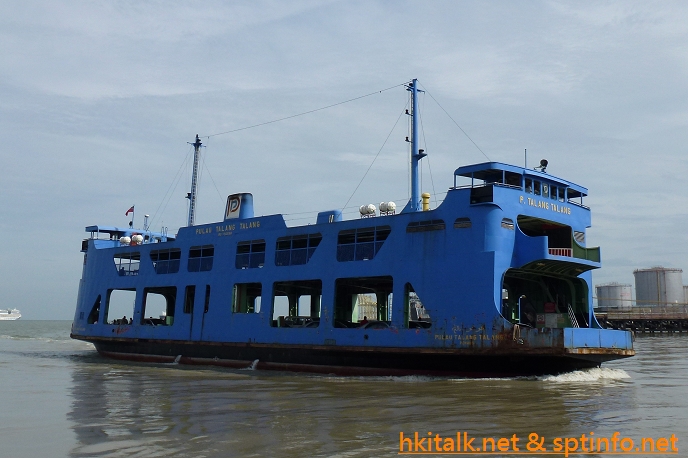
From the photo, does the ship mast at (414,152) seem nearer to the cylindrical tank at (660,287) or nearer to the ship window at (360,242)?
the ship window at (360,242)

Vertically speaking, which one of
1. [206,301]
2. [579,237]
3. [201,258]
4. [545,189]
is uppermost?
[545,189]

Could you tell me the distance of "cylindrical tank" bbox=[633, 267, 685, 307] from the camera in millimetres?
67812

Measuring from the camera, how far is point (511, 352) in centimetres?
1756

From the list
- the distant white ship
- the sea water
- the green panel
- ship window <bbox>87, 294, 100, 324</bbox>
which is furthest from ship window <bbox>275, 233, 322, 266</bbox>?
the distant white ship

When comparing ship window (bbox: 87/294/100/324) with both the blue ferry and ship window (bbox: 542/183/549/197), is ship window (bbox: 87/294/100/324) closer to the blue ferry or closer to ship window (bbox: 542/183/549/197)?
the blue ferry

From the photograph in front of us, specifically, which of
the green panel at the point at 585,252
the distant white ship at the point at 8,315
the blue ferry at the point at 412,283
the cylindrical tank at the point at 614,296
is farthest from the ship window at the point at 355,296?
Result: the distant white ship at the point at 8,315

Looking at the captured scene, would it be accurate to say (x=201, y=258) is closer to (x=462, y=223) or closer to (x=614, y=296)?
(x=462, y=223)

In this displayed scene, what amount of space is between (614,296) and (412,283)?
58.3 m

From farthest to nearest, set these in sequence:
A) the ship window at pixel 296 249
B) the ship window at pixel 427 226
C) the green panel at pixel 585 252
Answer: the ship window at pixel 296 249, the green panel at pixel 585 252, the ship window at pixel 427 226

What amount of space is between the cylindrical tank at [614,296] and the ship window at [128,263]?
53574 millimetres

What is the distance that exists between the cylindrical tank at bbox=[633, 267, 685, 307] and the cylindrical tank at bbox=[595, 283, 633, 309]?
155 centimetres

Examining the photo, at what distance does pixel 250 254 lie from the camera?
986 inches

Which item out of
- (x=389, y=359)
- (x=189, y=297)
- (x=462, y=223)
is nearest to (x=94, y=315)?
(x=189, y=297)

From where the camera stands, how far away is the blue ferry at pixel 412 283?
60.1 ft
